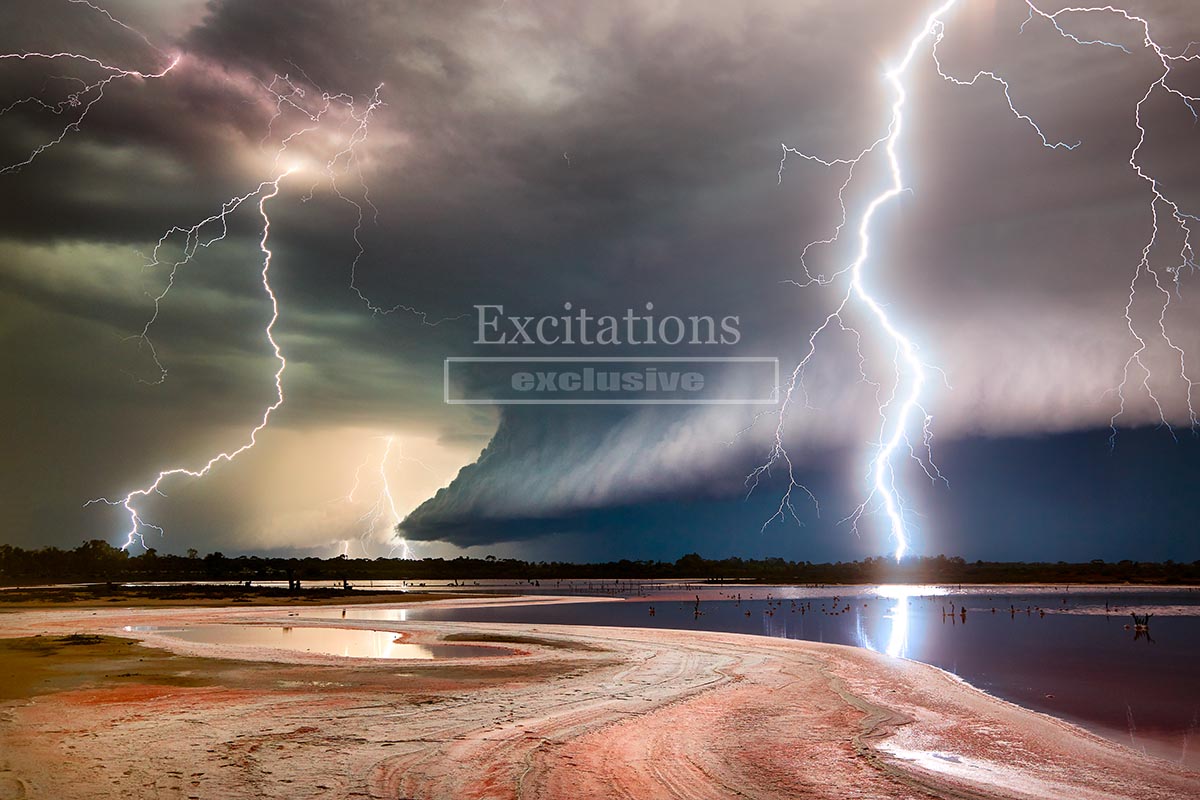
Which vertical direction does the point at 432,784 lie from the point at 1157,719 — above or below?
above

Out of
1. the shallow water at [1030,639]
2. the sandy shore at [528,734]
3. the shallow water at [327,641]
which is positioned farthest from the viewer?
the shallow water at [327,641]

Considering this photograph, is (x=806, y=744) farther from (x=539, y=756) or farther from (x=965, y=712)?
(x=965, y=712)

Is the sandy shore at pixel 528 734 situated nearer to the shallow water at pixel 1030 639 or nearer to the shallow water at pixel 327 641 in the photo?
the shallow water at pixel 1030 639

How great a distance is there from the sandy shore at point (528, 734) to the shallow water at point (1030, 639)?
2.48 m

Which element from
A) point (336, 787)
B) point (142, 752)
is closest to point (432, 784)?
point (336, 787)

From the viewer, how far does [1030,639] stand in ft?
157

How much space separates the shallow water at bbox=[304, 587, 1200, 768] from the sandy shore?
248 centimetres

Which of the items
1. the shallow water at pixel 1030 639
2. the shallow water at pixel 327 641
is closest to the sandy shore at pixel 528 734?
the shallow water at pixel 1030 639

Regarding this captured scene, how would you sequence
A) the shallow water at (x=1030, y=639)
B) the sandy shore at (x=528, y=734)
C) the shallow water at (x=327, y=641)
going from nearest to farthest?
the sandy shore at (x=528, y=734)
the shallow water at (x=1030, y=639)
the shallow water at (x=327, y=641)

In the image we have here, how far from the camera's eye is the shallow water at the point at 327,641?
117 ft

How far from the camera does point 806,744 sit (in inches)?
687

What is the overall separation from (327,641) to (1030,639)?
39890mm

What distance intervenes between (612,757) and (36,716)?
14.0m

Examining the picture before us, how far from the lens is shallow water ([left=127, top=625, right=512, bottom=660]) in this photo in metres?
35.8
